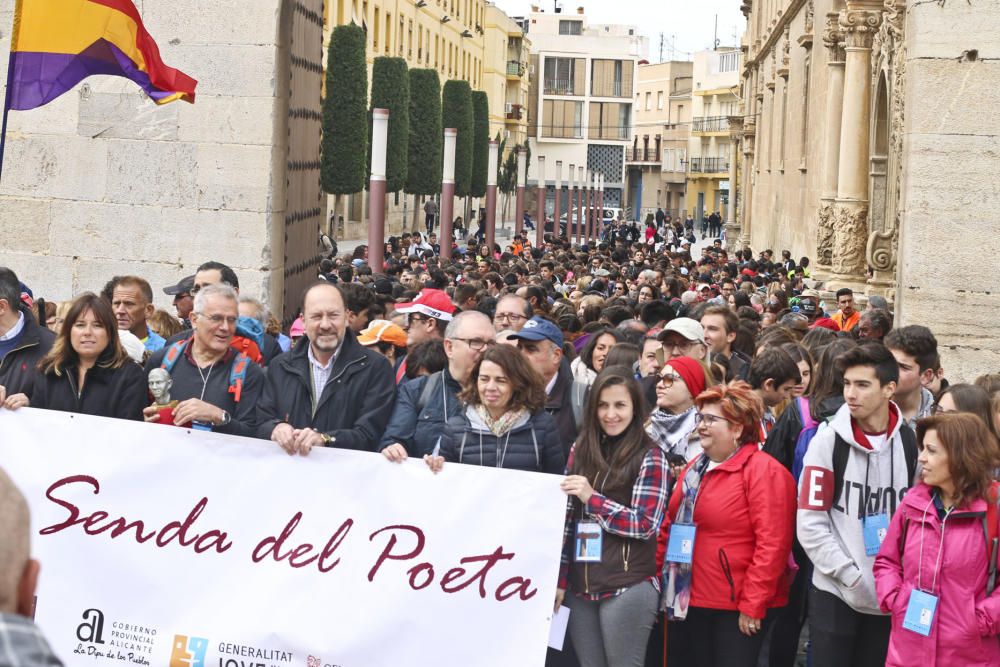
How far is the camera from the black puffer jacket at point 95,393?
612cm

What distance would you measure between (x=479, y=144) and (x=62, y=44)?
2138 inches

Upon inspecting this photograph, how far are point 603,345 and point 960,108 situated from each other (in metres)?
3.50

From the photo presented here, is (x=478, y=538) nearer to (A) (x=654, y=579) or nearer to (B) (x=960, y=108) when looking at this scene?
(A) (x=654, y=579)

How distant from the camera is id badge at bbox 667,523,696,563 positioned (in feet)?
17.8

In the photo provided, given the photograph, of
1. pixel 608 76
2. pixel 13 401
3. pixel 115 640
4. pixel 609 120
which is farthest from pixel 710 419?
pixel 608 76

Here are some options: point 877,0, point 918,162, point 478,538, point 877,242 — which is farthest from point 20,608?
point 877,0

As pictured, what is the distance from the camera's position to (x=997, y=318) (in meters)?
9.94

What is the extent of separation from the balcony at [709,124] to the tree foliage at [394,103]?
5837 centimetres

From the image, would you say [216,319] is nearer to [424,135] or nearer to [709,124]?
[424,135]

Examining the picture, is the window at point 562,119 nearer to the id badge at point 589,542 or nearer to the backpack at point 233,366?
the backpack at point 233,366

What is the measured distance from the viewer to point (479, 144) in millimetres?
62594

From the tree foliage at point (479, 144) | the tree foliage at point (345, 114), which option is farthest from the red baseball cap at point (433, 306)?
the tree foliage at point (479, 144)

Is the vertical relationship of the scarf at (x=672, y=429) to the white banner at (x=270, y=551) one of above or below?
above

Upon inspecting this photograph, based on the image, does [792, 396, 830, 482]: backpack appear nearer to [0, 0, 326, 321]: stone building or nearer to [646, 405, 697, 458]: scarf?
[646, 405, 697, 458]: scarf
